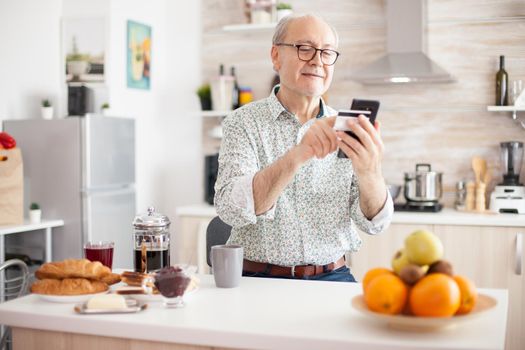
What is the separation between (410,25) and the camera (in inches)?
157

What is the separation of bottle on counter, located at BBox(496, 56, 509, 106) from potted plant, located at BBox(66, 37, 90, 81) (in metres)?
2.62

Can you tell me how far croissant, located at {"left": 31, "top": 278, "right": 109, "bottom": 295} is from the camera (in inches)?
67.9

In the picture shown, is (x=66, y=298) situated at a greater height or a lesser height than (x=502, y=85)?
lesser

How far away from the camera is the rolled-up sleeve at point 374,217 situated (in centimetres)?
211

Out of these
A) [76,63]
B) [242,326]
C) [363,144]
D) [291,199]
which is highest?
[76,63]

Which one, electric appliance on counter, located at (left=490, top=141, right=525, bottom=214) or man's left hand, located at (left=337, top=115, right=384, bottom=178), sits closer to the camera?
man's left hand, located at (left=337, top=115, right=384, bottom=178)

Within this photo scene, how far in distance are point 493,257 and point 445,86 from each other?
1.18 meters

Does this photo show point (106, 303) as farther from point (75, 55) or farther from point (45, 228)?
point (75, 55)

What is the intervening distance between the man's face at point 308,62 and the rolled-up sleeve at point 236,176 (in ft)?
0.80

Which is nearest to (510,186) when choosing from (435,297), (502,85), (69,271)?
(502,85)

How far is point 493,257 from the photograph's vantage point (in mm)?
3654

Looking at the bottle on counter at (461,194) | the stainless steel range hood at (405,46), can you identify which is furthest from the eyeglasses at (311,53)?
the bottle on counter at (461,194)

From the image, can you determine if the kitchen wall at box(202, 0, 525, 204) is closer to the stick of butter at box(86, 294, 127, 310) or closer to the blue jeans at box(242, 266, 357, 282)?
the blue jeans at box(242, 266, 357, 282)

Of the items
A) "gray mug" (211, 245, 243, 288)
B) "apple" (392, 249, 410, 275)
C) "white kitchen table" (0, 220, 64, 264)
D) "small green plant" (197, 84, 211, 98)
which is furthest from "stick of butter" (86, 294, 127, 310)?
"small green plant" (197, 84, 211, 98)
